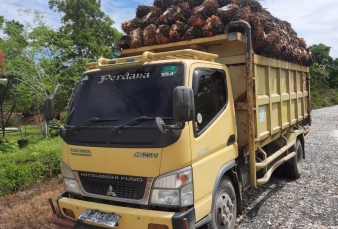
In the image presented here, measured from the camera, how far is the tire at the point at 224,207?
11.7ft

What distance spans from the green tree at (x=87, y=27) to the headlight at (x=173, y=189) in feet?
59.2

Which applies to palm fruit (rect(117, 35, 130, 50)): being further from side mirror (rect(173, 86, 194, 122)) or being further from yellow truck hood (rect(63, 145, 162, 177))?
side mirror (rect(173, 86, 194, 122))

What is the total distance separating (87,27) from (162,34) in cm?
1920

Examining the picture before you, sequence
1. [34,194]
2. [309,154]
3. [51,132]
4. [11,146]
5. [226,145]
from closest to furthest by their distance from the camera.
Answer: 1. [226,145]
2. [34,194]
3. [309,154]
4. [11,146]
5. [51,132]

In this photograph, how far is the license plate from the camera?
3157mm

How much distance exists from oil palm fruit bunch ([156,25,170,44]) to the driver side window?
45.1 inches

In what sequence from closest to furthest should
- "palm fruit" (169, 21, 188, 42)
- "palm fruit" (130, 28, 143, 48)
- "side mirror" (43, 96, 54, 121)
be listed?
1. "side mirror" (43, 96, 54, 121)
2. "palm fruit" (169, 21, 188, 42)
3. "palm fruit" (130, 28, 143, 48)

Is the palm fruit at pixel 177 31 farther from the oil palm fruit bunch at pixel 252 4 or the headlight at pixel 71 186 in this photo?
the headlight at pixel 71 186

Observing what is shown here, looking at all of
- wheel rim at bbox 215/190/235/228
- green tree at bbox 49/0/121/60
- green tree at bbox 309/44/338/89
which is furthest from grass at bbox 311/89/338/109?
wheel rim at bbox 215/190/235/228

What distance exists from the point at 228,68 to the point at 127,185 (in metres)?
2.32

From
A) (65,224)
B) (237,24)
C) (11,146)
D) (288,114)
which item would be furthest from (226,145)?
(11,146)

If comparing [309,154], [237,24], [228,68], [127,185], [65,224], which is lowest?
[309,154]

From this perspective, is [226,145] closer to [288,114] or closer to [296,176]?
[288,114]

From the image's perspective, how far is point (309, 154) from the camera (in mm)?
9406
